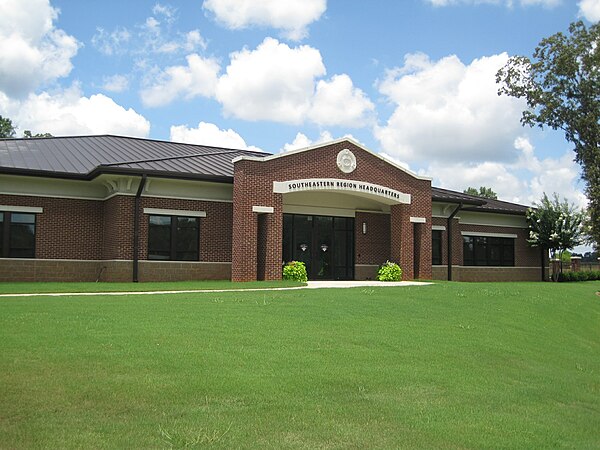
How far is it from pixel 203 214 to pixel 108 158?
17.2ft

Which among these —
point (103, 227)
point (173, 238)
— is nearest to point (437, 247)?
point (173, 238)

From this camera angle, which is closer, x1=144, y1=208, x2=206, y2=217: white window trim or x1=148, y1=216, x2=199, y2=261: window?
x1=144, y1=208, x2=206, y2=217: white window trim

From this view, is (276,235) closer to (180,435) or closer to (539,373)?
(539,373)

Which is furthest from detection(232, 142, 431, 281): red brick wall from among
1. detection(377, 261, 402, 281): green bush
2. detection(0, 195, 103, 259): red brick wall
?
detection(0, 195, 103, 259): red brick wall

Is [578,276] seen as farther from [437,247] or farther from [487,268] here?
[437,247]

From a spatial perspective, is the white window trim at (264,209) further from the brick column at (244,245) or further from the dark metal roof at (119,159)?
the dark metal roof at (119,159)

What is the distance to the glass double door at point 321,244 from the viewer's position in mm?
26359

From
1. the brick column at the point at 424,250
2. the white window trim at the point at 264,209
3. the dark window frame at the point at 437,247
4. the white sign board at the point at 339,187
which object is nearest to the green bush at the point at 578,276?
the dark window frame at the point at 437,247

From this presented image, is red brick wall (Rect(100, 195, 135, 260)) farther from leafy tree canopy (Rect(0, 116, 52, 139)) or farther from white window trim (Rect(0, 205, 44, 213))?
leafy tree canopy (Rect(0, 116, 52, 139))

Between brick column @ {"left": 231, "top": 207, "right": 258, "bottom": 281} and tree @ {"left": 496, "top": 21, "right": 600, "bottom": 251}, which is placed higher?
tree @ {"left": 496, "top": 21, "right": 600, "bottom": 251}

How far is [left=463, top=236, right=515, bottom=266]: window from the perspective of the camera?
32.0 m

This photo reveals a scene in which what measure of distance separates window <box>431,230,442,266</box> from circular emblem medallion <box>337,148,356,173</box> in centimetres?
723

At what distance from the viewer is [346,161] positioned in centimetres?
2469

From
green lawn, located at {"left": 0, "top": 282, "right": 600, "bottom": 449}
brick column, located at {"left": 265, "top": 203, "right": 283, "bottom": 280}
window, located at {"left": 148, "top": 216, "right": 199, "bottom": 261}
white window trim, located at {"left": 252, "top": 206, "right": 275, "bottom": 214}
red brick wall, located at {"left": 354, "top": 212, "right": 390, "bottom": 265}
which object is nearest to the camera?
green lawn, located at {"left": 0, "top": 282, "right": 600, "bottom": 449}
